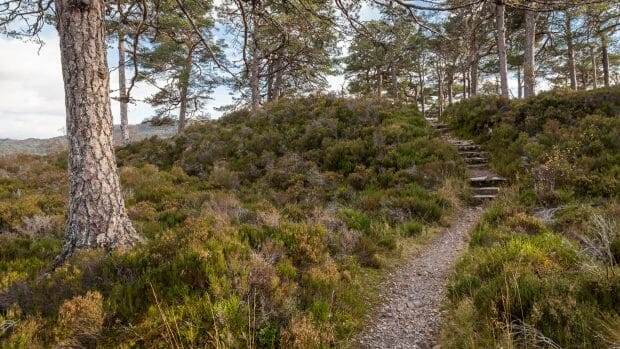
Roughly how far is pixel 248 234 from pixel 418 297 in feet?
8.00

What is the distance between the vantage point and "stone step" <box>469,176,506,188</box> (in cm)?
839

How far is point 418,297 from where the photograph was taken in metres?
4.08

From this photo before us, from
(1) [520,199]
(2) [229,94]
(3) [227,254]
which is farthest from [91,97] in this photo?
(2) [229,94]

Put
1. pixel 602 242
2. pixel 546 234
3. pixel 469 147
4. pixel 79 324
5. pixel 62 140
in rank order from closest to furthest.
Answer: pixel 79 324 → pixel 602 242 → pixel 546 234 → pixel 469 147 → pixel 62 140

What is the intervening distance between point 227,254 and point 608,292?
363 cm

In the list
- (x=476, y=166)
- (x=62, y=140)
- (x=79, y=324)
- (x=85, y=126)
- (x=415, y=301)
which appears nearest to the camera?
(x=79, y=324)

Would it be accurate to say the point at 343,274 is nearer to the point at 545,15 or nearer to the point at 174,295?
the point at 174,295

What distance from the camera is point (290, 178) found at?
916 centimetres

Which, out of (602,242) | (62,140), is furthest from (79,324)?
(62,140)

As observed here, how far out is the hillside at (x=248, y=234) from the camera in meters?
2.89

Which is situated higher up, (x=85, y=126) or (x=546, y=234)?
(x=85, y=126)

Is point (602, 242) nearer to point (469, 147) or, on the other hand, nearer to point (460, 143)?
point (469, 147)

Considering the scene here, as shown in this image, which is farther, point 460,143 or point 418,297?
point 460,143

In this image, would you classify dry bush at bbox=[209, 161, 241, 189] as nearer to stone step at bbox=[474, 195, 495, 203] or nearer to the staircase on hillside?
stone step at bbox=[474, 195, 495, 203]
